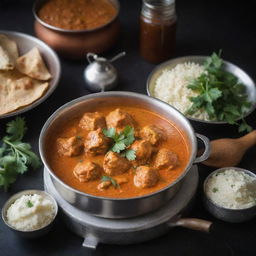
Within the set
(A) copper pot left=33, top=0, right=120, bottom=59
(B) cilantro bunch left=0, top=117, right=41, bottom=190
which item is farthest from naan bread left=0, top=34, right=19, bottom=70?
(B) cilantro bunch left=0, top=117, right=41, bottom=190

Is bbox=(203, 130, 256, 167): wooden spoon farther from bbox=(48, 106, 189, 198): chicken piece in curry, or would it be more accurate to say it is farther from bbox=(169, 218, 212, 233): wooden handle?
bbox=(169, 218, 212, 233): wooden handle

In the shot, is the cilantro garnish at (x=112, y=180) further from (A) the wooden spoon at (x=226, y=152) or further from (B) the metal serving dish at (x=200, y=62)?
(B) the metal serving dish at (x=200, y=62)

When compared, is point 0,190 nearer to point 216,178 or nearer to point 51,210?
point 51,210

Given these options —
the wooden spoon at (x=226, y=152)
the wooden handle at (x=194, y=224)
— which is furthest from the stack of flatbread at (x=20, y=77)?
the wooden handle at (x=194, y=224)

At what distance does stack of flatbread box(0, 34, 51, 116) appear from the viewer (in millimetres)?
3418

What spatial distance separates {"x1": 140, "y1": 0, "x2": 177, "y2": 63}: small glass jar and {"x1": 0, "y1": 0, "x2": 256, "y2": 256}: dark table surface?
0.12 m

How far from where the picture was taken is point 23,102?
339cm

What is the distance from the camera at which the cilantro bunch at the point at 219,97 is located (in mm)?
3336

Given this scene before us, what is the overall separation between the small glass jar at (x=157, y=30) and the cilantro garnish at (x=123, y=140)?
1200 millimetres

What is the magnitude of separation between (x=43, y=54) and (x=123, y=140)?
137 cm

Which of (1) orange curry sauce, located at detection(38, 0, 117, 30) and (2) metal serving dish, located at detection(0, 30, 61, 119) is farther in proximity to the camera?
(1) orange curry sauce, located at detection(38, 0, 117, 30)

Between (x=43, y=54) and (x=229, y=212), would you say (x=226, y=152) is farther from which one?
(x=43, y=54)

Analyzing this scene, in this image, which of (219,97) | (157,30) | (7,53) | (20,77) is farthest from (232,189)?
(7,53)

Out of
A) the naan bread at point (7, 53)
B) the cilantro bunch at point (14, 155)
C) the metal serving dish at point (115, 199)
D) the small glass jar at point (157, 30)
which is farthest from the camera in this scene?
the small glass jar at point (157, 30)
